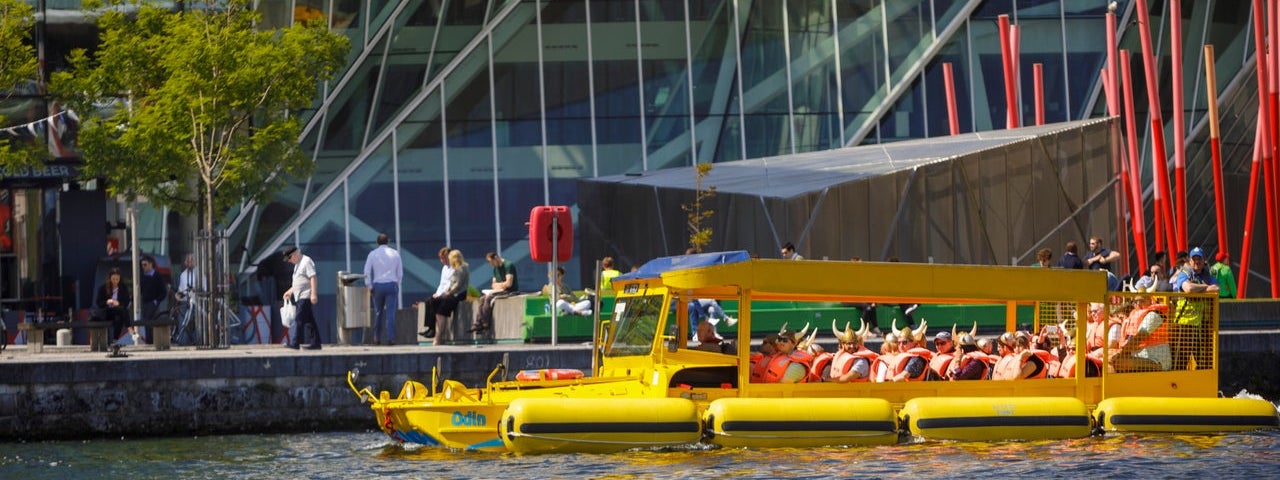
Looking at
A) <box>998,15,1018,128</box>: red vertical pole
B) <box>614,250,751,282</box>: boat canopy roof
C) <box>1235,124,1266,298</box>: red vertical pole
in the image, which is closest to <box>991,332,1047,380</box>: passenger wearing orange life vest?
<box>614,250,751,282</box>: boat canopy roof

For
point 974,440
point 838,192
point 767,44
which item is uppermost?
point 767,44

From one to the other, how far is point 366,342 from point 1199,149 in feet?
75.1

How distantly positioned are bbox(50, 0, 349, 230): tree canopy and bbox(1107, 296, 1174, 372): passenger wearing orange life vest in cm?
1407

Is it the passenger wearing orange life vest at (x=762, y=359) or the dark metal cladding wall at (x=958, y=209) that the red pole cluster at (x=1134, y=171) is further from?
the passenger wearing orange life vest at (x=762, y=359)

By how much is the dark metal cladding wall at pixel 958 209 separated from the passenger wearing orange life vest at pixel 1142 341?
13319mm

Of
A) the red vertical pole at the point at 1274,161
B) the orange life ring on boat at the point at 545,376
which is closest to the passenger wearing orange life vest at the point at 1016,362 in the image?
the orange life ring on boat at the point at 545,376

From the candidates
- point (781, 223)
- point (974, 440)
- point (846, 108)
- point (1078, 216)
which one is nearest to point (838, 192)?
point (781, 223)

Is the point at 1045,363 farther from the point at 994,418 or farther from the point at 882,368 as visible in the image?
the point at 882,368

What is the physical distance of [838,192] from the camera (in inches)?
1308

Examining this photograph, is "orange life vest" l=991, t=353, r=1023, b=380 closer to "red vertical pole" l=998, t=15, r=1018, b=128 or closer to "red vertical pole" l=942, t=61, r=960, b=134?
"red vertical pole" l=998, t=15, r=1018, b=128

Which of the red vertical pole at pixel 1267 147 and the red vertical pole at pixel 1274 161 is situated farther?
the red vertical pole at pixel 1267 147

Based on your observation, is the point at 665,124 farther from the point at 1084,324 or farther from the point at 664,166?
the point at 1084,324

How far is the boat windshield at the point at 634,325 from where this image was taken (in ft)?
62.7

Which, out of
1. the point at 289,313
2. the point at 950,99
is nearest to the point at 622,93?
the point at 950,99
